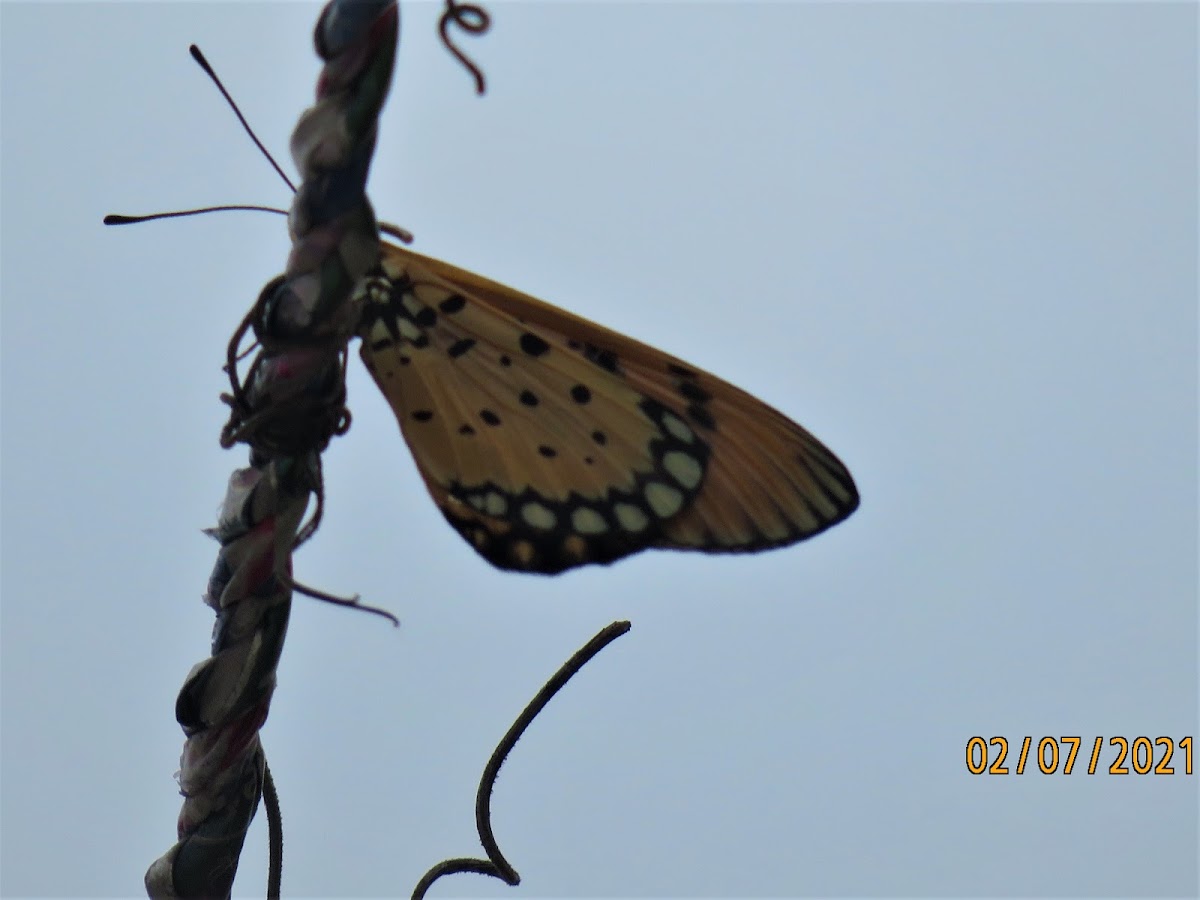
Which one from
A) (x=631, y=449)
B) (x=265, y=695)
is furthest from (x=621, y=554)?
(x=265, y=695)

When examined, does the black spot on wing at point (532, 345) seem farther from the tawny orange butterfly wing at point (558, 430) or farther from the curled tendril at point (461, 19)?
the curled tendril at point (461, 19)

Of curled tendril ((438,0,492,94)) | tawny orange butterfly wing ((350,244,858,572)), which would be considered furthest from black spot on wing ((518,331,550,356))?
curled tendril ((438,0,492,94))

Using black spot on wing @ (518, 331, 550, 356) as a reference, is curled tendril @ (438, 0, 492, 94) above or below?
above

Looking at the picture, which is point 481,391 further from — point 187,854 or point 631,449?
point 187,854

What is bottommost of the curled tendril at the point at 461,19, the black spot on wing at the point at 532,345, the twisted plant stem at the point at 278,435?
the twisted plant stem at the point at 278,435

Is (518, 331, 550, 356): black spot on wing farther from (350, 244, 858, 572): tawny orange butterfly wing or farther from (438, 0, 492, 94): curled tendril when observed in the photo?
(438, 0, 492, 94): curled tendril

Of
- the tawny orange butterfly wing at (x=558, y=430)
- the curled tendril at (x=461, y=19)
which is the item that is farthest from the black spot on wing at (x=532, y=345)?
the curled tendril at (x=461, y=19)

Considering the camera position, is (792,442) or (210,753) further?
(792,442)

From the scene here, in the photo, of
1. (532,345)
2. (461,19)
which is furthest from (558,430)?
(461,19)

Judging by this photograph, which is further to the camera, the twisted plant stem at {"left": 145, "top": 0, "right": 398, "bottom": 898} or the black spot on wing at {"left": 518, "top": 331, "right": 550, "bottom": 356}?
the black spot on wing at {"left": 518, "top": 331, "right": 550, "bottom": 356}
